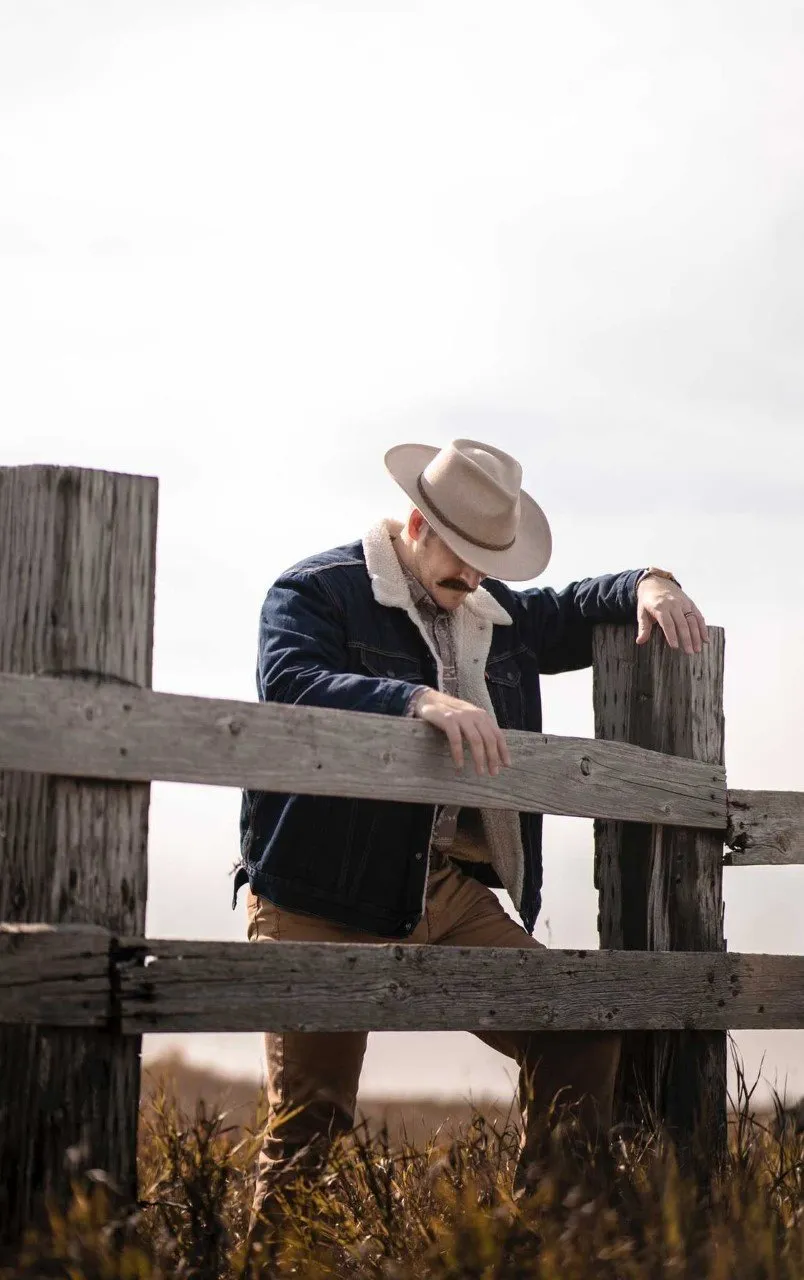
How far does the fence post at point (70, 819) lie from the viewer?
3.29 m

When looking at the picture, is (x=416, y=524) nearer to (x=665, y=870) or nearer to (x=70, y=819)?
(x=665, y=870)

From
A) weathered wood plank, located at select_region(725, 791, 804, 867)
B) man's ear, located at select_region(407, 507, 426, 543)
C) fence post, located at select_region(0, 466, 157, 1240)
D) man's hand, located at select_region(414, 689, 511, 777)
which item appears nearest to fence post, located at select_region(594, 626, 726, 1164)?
weathered wood plank, located at select_region(725, 791, 804, 867)

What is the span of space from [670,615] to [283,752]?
1761 mm

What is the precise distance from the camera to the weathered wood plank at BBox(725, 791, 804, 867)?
4.92m

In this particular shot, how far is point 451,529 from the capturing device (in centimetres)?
462

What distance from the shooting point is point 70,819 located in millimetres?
3367

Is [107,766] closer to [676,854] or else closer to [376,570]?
[376,570]

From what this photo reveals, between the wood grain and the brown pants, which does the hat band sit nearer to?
the brown pants

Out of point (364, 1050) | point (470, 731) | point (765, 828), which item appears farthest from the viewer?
point (765, 828)

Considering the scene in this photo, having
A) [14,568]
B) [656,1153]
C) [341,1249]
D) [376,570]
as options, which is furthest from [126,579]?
[656,1153]

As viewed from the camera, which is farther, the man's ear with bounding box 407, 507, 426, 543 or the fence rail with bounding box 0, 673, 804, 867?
the man's ear with bounding box 407, 507, 426, 543

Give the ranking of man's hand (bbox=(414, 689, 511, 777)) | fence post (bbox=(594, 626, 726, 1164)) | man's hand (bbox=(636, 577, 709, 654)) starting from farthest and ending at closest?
man's hand (bbox=(636, 577, 709, 654)) < fence post (bbox=(594, 626, 726, 1164)) < man's hand (bbox=(414, 689, 511, 777))

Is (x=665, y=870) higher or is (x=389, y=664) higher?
(x=389, y=664)

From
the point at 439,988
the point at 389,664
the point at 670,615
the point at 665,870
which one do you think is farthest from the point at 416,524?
the point at 439,988
